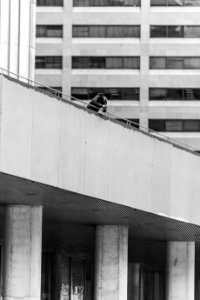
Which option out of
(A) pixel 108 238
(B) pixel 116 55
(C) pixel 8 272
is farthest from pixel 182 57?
(C) pixel 8 272

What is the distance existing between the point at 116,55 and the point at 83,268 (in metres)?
51.4

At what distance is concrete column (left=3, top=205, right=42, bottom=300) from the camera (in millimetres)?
33375

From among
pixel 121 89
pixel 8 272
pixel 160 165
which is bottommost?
pixel 8 272

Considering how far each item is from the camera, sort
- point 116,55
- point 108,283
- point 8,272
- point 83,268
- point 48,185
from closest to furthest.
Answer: point 48,185 < point 8,272 < point 108,283 < point 83,268 < point 116,55

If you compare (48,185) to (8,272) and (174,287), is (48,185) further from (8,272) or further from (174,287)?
(174,287)

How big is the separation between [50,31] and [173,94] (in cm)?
919

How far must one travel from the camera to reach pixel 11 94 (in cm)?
2948

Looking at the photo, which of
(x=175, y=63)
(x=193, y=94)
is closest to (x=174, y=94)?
(x=193, y=94)

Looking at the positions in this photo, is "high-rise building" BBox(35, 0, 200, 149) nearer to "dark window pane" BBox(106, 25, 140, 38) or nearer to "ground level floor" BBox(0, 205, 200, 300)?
"dark window pane" BBox(106, 25, 140, 38)

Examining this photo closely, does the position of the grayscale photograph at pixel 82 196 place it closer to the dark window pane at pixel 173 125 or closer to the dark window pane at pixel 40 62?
the dark window pane at pixel 173 125

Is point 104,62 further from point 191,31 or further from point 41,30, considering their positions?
point 191,31

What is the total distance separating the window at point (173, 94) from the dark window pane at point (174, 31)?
356cm

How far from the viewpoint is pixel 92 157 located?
111 ft

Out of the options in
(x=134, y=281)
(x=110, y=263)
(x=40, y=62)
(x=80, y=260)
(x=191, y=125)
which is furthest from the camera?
(x=40, y=62)
